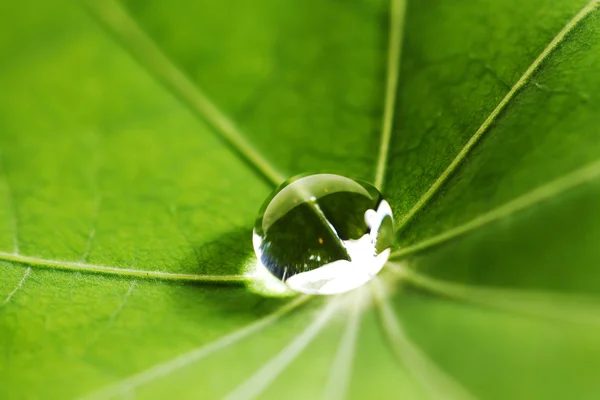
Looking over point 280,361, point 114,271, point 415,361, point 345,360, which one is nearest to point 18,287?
point 114,271

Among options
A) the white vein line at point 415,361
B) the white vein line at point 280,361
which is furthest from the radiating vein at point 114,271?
the white vein line at point 415,361

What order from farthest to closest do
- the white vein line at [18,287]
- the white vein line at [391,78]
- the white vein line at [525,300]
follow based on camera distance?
the white vein line at [391,78]
the white vein line at [18,287]
the white vein line at [525,300]

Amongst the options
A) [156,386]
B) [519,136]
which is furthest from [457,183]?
[156,386]

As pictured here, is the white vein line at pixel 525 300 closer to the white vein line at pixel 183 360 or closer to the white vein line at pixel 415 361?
the white vein line at pixel 415 361

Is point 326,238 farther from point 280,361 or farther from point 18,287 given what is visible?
point 18,287

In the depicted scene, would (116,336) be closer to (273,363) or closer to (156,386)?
(156,386)

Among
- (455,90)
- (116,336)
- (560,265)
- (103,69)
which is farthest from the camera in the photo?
(103,69)

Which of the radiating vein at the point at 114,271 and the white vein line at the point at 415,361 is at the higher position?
the radiating vein at the point at 114,271
